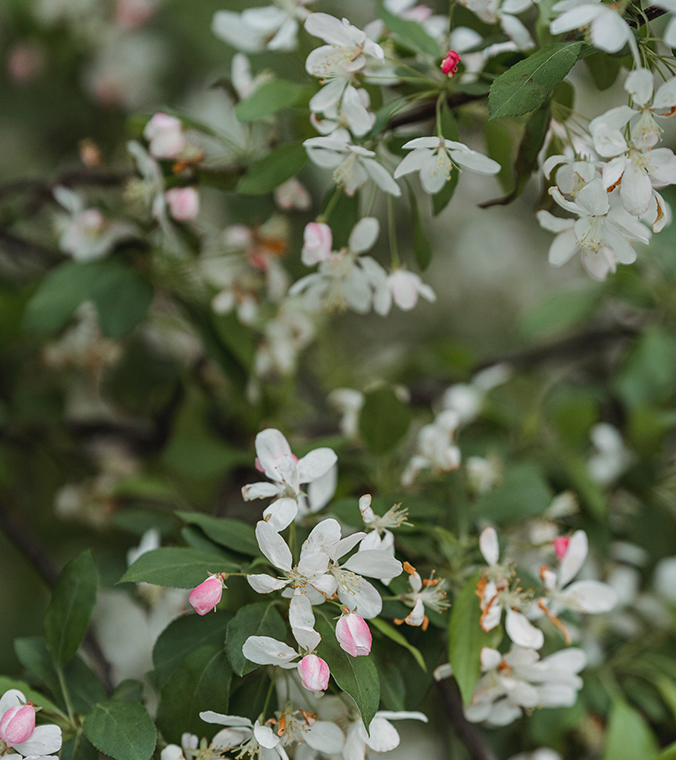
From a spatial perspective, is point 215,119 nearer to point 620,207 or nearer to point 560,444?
point 560,444

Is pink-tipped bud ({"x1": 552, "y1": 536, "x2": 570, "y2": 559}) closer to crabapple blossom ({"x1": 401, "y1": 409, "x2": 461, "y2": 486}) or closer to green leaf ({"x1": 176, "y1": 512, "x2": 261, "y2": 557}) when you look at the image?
crabapple blossom ({"x1": 401, "y1": 409, "x2": 461, "y2": 486})

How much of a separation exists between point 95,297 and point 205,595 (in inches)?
16.2

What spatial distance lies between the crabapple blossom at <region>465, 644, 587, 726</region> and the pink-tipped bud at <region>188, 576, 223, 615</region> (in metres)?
0.22

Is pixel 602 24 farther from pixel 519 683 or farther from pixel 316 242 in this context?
pixel 519 683

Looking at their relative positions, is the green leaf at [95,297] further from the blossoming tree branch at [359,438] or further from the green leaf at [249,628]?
the green leaf at [249,628]

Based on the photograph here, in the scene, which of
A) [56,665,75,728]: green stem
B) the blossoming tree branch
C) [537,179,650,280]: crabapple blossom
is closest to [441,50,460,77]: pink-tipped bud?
the blossoming tree branch

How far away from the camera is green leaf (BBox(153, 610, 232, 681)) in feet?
1.73

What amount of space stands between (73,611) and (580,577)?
1.91 ft

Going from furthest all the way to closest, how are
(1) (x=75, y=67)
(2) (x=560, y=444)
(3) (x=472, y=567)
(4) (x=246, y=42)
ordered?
1. (1) (x=75, y=67)
2. (2) (x=560, y=444)
3. (4) (x=246, y=42)
4. (3) (x=472, y=567)

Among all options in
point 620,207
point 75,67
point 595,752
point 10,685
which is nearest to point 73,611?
point 10,685

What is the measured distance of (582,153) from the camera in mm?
529

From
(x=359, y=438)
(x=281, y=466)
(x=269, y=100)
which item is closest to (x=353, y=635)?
(x=281, y=466)

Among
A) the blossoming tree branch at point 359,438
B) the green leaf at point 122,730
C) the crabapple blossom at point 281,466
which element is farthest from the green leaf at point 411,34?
the green leaf at point 122,730

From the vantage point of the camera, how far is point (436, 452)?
72cm
